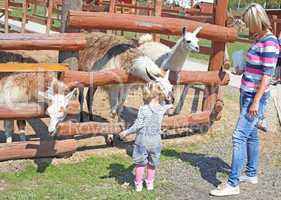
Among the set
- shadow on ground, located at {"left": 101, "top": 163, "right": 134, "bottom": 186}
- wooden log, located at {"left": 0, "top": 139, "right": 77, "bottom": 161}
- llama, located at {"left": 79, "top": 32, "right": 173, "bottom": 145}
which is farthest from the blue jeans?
wooden log, located at {"left": 0, "top": 139, "right": 77, "bottom": 161}

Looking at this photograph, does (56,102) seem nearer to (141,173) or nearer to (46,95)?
(46,95)

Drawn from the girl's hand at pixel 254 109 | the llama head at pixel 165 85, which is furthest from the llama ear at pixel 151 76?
the girl's hand at pixel 254 109

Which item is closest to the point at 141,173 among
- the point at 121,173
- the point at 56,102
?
the point at 121,173

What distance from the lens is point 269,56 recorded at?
4688mm

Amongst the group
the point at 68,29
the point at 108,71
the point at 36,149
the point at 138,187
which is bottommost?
the point at 138,187

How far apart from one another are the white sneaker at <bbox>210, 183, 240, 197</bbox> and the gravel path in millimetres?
67

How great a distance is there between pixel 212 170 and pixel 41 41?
96.9 inches

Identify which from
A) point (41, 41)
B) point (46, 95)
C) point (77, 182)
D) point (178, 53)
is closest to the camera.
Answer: point (77, 182)

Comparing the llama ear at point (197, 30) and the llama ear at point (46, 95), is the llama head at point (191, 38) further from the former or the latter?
the llama ear at point (46, 95)

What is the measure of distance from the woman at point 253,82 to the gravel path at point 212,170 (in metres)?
0.27

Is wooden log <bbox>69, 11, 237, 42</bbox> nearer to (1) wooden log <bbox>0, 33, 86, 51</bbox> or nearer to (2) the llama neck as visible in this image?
(1) wooden log <bbox>0, 33, 86, 51</bbox>

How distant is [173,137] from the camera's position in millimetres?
7043

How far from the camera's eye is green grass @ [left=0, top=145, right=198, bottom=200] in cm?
471

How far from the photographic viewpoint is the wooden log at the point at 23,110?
5363 millimetres
